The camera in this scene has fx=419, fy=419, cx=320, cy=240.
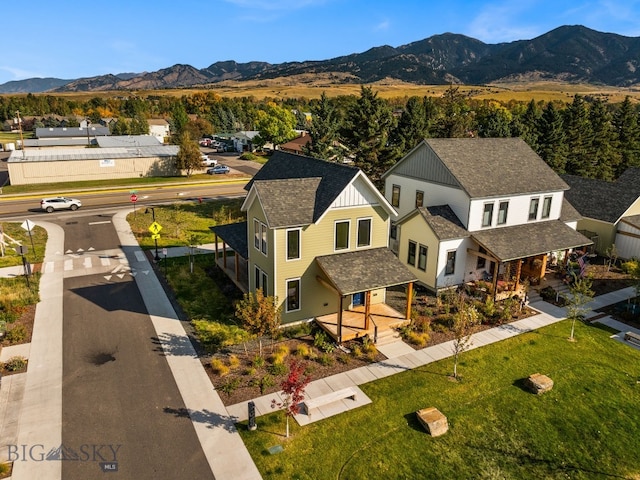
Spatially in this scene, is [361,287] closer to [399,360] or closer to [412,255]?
[399,360]

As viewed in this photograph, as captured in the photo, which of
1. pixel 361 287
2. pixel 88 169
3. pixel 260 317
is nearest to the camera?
pixel 260 317

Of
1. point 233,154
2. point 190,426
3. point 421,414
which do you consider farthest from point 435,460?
point 233,154

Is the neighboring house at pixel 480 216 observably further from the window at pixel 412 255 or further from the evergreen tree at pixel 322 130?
the evergreen tree at pixel 322 130

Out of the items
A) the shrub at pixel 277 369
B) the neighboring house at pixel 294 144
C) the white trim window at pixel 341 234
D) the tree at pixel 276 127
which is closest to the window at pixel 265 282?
the white trim window at pixel 341 234

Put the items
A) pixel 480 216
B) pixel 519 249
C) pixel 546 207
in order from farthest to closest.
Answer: pixel 546 207
pixel 480 216
pixel 519 249

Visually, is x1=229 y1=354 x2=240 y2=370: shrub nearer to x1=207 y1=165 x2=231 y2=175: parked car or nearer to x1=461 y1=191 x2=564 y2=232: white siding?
x1=461 y1=191 x2=564 y2=232: white siding

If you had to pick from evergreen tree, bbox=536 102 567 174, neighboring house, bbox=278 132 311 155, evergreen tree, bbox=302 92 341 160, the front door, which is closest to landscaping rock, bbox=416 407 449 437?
the front door

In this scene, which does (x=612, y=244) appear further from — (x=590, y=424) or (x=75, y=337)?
(x=75, y=337)

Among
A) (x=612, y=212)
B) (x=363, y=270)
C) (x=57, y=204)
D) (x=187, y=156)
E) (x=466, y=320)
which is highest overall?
(x=187, y=156)

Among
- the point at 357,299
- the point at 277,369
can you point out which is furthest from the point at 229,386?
the point at 357,299
